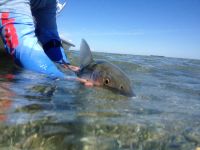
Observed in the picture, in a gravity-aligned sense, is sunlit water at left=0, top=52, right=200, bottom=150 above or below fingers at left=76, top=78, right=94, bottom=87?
below

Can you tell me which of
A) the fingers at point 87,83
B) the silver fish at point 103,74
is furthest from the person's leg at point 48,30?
the fingers at point 87,83

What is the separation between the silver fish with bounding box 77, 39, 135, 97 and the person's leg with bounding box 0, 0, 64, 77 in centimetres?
52

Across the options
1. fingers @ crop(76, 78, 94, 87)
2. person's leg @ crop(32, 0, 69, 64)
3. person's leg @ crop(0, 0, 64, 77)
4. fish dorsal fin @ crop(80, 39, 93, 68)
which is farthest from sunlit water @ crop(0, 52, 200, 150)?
person's leg @ crop(32, 0, 69, 64)

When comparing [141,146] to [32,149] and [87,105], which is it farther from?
[87,105]

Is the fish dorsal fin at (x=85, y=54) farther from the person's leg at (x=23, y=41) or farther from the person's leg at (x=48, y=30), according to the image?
the person's leg at (x=48, y=30)

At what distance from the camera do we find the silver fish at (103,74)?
4555 mm

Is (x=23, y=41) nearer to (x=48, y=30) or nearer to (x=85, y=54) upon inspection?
(x=85, y=54)

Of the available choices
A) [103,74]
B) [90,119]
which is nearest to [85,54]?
[103,74]

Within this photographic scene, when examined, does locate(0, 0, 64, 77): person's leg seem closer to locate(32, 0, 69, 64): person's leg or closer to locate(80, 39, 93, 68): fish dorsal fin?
locate(80, 39, 93, 68): fish dorsal fin

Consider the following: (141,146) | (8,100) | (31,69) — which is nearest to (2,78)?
(31,69)

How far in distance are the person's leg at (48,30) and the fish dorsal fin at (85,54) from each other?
1984 mm

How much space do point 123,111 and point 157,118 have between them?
370mm

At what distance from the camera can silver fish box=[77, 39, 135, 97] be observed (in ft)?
14.9

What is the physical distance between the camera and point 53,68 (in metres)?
5.57
